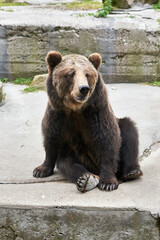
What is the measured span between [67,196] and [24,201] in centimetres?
41

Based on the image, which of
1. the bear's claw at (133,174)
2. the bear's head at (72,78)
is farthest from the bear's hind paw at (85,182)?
the bear's head at (72,78)

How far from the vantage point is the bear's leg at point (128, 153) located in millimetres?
4262

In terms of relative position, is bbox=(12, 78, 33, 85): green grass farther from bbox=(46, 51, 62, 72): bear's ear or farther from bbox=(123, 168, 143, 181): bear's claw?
bbox=(123, 168, 143, 181): bear's claw

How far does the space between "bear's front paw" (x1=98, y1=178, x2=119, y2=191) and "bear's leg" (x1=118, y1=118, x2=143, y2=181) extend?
A: 0.26 m

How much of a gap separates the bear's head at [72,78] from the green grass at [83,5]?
7691 millimetres

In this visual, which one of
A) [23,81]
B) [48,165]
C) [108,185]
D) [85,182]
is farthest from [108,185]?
[23,81]

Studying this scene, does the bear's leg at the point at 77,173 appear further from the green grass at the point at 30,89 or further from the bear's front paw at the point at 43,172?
the green grass at the point at 30,89

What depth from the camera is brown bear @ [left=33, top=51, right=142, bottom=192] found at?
3.91 metres

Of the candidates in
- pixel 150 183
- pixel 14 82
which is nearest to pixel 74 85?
pixel 150 183

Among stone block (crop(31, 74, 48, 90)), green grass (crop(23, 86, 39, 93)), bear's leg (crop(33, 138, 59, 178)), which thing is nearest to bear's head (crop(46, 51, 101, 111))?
bear's leg (crop(33, 138, 59, 178))

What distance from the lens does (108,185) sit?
13.1ft

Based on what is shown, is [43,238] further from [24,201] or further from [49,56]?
[49,56]

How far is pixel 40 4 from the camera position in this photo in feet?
40.7

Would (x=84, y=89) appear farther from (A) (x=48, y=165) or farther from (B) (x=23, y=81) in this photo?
(B) (x=23, y=81)
